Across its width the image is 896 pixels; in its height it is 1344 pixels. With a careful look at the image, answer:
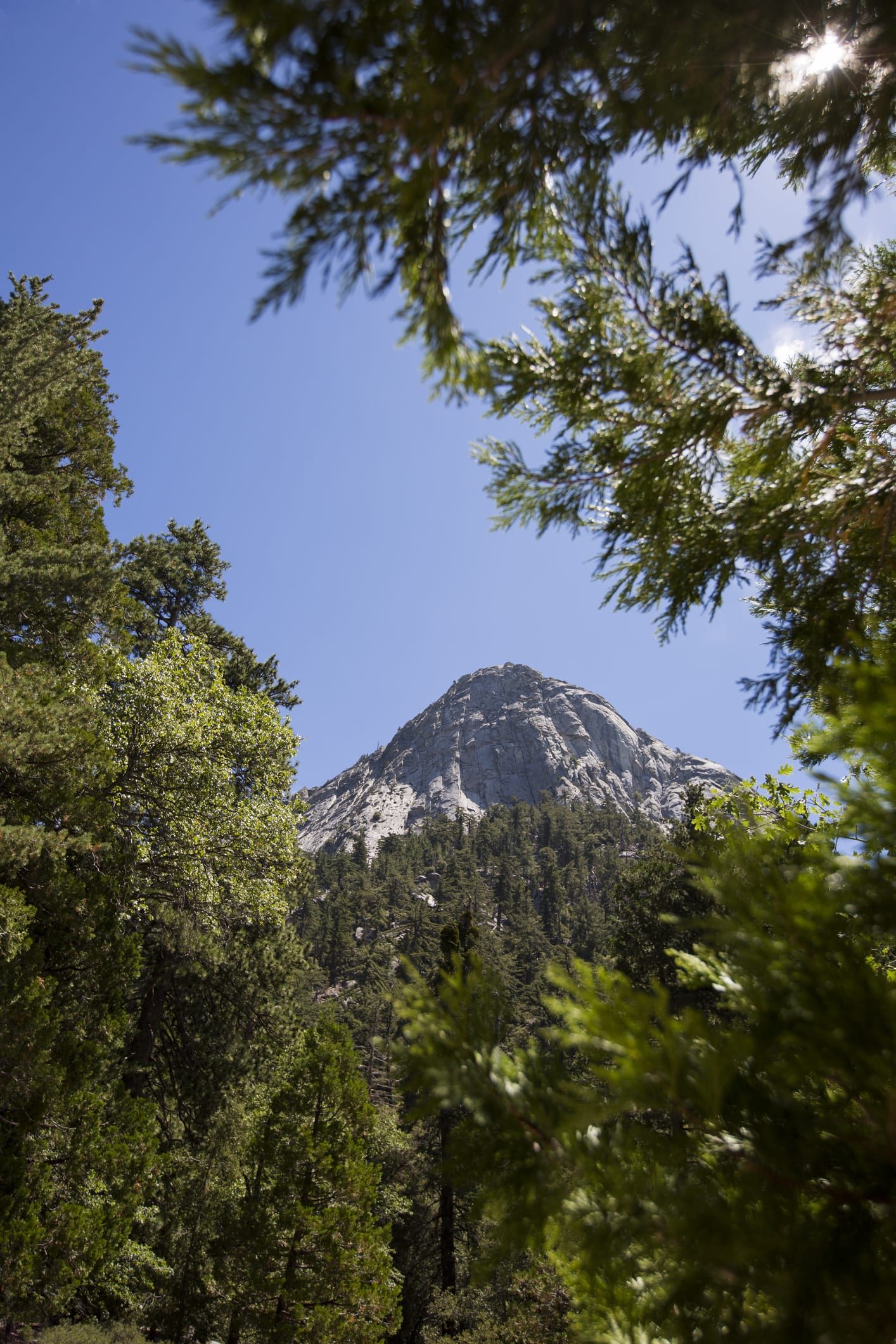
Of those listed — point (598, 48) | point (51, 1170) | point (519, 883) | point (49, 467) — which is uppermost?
point (519, 883)

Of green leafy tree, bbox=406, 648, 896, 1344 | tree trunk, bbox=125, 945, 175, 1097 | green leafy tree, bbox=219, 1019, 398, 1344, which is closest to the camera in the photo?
green leafy tree, bbox=406, 648, 896, 1344

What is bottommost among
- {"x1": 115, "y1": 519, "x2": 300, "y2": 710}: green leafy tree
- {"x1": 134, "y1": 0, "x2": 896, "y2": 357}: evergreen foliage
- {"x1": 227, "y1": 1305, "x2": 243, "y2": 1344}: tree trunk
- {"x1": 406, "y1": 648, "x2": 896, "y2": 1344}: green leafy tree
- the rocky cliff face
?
{"x1": 227, "y1": 1305, "x2": 243, "y2": 1344}: tree trunk

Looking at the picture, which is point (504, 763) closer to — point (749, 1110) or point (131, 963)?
point (131, 963)

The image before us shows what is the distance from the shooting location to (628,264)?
10.4ft

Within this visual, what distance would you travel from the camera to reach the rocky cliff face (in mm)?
140875

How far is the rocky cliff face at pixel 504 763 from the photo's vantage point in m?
141

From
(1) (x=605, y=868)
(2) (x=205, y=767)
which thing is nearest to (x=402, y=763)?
(1) (x=605, y=868)

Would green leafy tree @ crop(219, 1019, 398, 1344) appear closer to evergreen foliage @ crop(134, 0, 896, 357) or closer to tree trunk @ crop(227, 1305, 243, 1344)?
tree trunk @ crop(227, 1305, 243, 1344)

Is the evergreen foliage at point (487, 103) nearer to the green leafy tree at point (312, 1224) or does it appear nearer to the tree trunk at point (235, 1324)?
the green leafy tree at point (312, 1224)

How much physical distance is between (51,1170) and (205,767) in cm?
550

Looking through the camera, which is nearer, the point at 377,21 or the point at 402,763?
the point at 377,21

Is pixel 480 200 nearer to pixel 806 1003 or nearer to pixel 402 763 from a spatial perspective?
pixel 806 1003

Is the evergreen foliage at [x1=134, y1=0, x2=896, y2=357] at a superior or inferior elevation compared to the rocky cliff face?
inferior

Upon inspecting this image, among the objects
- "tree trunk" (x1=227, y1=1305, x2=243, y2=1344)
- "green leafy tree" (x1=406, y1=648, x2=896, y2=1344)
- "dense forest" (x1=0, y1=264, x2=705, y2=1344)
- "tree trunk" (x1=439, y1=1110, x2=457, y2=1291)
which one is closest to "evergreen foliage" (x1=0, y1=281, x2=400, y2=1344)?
"dense forest" (x1=0, y1=264, x2=705, y2=1344)
